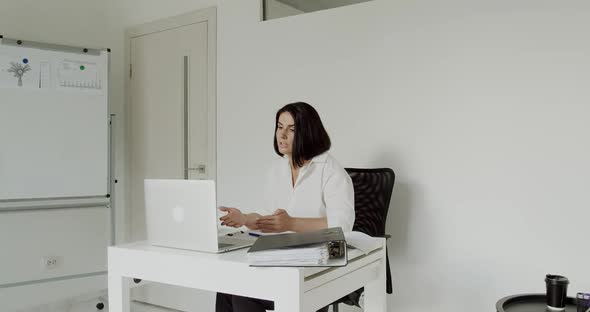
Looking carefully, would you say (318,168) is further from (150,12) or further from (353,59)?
(150,12)

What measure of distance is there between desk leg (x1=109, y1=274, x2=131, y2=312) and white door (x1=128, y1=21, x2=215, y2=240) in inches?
73.8

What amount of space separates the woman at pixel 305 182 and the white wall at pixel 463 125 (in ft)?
2.16

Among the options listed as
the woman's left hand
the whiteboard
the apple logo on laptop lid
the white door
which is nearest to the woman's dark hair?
the woman's left hand

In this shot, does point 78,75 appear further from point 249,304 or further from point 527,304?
point 527,304

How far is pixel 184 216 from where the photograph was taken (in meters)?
1.48

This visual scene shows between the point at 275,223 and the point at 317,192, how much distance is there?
11.5 inches

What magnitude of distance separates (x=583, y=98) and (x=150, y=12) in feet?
10.1

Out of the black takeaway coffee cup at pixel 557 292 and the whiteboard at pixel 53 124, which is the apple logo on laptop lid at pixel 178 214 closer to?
the black takeaway coffee cup at pixel 557 292

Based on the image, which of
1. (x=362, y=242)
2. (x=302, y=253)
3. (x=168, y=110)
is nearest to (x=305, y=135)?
(x=362, y=242)

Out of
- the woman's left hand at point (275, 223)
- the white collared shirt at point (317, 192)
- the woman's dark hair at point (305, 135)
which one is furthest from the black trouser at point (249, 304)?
the woman's dark hair at point (305, 135)

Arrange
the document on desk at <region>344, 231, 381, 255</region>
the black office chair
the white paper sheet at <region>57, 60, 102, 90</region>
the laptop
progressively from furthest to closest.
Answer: the white paper sheet at <region>57, 60, 102, 90</region>, the black office chair, the document on desk at <region>344, 231, 381, 255</region>, the laptop

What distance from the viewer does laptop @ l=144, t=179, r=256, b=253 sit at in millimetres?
1420

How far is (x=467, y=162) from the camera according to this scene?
2.43 metres

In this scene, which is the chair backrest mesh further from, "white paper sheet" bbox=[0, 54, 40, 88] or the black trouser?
"white paper sheet" bbox=[0, 54, 40, 88]
